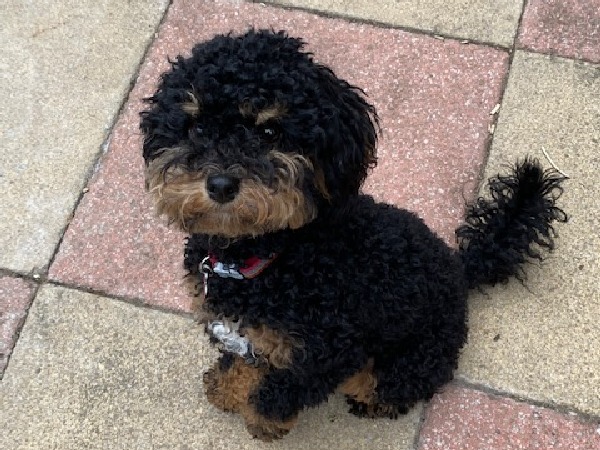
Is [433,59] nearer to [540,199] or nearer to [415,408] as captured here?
[540,199]

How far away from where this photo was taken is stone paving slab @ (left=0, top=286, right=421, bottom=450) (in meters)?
3.21

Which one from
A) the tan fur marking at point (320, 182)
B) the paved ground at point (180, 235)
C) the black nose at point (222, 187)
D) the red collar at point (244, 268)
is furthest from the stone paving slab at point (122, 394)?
the black nose at point (222, 187)

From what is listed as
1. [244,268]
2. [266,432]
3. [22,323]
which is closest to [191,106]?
[244,268]

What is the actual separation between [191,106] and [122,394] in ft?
5.11

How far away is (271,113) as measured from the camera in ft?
7.08

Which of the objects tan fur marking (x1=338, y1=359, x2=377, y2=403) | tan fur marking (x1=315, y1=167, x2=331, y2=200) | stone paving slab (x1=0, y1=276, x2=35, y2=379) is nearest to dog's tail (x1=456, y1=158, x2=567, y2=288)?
tan fur marking (x1=338, y1=359, x2=377, y2=403)

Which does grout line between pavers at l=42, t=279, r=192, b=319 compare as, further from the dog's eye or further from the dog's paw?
the dog's eye

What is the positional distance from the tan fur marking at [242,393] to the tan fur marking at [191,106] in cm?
108

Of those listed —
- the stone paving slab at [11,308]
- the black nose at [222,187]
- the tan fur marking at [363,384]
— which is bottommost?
the stone paving slab at [11,308]

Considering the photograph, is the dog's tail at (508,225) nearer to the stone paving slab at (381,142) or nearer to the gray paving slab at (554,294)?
the gray paving slab at (554,294)

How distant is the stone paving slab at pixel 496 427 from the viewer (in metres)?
3.17

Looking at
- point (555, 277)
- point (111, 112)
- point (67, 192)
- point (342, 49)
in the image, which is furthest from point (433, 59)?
point (67, 192)

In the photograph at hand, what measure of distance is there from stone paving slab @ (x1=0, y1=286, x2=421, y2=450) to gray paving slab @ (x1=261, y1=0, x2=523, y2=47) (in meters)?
1.94

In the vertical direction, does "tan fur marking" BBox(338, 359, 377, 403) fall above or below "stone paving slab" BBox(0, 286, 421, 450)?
above
